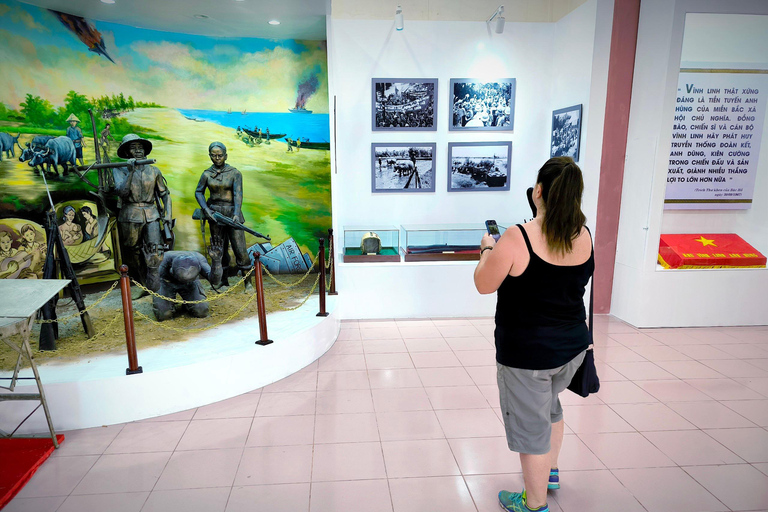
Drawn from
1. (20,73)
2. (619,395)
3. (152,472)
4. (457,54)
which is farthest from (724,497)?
(20,73)

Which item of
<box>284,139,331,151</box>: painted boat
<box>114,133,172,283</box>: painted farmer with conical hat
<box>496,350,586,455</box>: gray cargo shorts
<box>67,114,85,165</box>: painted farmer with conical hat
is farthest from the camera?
<box>284,139,331,151</box>: painted boat

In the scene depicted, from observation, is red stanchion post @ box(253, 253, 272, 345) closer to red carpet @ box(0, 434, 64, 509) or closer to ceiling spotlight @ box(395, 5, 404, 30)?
red carpet @ box(0, 434, 64, 509)

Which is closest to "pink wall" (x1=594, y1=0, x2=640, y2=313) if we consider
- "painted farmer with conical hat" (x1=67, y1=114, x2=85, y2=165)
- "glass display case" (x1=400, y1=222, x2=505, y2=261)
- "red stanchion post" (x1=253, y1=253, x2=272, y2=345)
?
"glass display case" (x1=400, y1=222, x2=505, y2=261)

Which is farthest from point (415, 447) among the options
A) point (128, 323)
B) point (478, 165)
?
point (478, 165)

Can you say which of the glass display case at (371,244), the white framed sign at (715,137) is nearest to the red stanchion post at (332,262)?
the glass display case at (371,244)

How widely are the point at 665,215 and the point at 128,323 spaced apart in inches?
260

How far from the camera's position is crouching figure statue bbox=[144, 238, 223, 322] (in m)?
5.16

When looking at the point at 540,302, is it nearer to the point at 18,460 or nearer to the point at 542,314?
the point at 542,314

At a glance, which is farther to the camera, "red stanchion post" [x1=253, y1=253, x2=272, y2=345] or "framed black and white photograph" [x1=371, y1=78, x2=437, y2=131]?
"framed black and white photograph" [x1=371, y1=78, x2=437, y2=131]

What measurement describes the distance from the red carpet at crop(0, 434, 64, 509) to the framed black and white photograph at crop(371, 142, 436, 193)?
4894 millimetres

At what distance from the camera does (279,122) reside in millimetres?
7125

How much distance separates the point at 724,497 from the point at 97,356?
16.9ft

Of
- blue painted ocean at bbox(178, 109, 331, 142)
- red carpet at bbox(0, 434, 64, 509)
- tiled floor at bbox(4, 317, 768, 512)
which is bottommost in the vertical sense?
tiled floor at bbox(4, 317, 768, 512)

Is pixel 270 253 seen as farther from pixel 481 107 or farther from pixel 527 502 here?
pixel 527 502
